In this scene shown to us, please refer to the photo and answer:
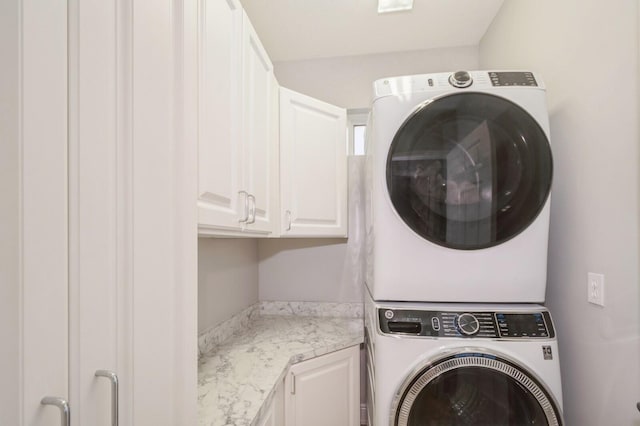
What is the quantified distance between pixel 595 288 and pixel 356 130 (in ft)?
5.86

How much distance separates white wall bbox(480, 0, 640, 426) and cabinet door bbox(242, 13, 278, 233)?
1328 mm

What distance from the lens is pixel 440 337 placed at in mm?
1155

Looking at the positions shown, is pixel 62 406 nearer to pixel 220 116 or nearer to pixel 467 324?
pixel 220 116

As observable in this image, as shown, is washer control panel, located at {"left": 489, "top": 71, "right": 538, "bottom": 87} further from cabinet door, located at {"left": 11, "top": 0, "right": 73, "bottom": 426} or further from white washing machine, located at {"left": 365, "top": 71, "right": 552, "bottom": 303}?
cabinet door, located at {"left": 11, "top": 0, "right": 73, "bottom": 426}

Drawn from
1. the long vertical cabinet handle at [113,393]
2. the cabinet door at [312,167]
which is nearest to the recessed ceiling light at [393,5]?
the cabinet door at [312,167]

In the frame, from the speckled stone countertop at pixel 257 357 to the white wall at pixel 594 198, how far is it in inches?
40.2

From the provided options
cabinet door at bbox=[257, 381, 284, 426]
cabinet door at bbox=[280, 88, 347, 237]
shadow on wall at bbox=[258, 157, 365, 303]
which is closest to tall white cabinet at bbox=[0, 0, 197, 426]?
cabinet door at bbox=[257, 381, 284, 426]

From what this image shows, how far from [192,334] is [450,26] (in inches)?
93.0

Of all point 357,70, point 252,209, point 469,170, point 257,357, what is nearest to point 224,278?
point 257,357

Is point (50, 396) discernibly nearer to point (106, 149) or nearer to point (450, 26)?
point (106, 149)

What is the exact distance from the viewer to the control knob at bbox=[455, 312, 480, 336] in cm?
115

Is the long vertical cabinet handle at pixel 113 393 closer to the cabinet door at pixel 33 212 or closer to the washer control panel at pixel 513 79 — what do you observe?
the cabinet door at pixel 33 212

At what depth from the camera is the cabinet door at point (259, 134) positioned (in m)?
1.23

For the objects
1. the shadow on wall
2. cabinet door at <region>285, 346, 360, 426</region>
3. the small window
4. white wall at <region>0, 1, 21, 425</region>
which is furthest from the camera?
the small window
